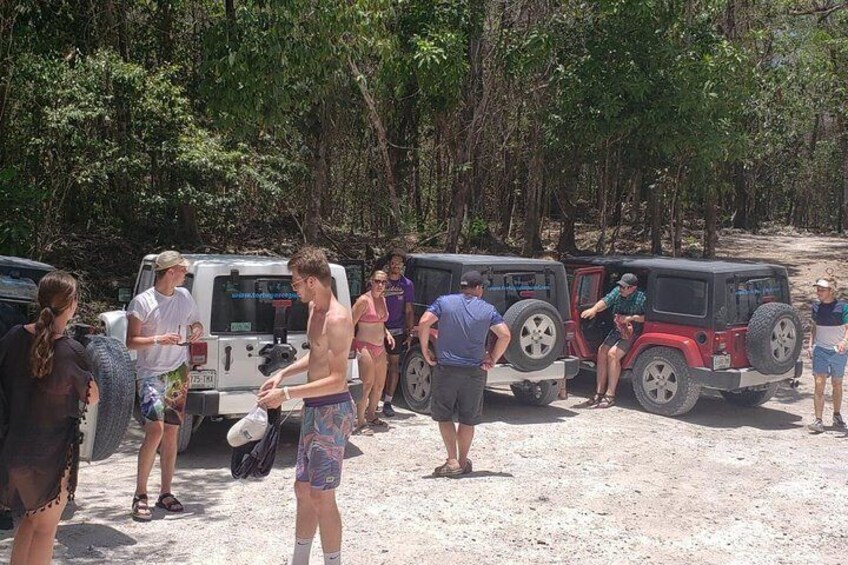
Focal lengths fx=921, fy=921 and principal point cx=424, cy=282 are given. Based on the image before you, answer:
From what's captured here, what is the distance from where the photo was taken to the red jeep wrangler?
9.25 meters

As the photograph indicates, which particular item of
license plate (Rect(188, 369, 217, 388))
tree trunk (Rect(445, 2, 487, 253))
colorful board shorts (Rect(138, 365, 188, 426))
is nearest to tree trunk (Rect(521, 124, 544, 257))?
tree trunk (Rect(445, 2, 487, 253))

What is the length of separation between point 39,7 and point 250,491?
1106cm

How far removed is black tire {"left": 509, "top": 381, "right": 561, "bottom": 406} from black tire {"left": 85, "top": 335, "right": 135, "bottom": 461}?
5.46 m

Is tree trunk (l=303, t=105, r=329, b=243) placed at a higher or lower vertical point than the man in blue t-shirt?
higher

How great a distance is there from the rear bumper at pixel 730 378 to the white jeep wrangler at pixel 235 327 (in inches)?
156

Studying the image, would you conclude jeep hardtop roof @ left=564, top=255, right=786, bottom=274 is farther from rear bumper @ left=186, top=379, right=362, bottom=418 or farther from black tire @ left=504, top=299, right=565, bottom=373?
rear bumper @ left=186, top=379, right=362, bottom=418

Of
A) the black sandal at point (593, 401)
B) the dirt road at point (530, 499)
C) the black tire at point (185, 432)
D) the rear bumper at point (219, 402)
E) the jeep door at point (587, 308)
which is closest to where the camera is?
the dirt road at point (530, 499)

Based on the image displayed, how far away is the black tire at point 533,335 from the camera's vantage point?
8945 millimetres

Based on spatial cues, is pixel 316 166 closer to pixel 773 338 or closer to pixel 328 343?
pixel 773 338

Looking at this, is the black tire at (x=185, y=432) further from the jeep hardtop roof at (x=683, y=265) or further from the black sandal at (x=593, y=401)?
the jeep hardtop roof at (x=683, y=265)

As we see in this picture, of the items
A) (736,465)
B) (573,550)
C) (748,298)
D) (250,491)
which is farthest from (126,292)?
(748,298)

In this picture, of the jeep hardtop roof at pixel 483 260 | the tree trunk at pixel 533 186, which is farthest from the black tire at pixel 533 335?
the tree trunk at pixel 533 186

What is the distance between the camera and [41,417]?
4.12 m

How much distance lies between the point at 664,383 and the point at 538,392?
1.36m
